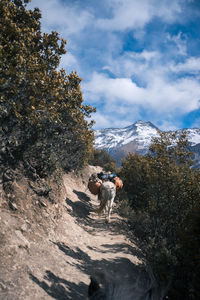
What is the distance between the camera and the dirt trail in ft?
16.3

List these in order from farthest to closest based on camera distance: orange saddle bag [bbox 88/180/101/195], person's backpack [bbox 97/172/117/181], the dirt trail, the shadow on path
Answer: orange saddle bag [bbox 88/180/101/195], person's backpack [bbox 97/172/117/181], the shadow on path, the dirt trail

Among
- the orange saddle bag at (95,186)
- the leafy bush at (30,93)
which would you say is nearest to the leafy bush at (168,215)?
the leafy bush at (30,93)

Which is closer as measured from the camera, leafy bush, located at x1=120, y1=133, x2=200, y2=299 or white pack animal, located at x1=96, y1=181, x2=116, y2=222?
leafy bush, located at x1=120, y1=133, x2=200, y2=299

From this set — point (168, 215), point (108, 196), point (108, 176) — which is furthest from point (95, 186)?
point (168, 215)

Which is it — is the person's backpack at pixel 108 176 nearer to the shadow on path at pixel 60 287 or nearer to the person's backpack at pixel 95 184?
the person's backpack at pixel 95 184

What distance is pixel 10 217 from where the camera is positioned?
680 centimetres

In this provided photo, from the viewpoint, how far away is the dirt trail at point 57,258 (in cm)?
497

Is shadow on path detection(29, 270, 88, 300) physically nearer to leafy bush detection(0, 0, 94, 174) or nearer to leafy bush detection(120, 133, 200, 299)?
leafy bush detection(120, 133, 200, 299)

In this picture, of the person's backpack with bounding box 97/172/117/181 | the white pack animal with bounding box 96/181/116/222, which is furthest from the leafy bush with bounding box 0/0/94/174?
the person's backpack with bounding box 97/172/117/181

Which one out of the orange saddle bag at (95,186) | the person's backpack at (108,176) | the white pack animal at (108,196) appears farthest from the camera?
the orange saddle bag at (95,186)

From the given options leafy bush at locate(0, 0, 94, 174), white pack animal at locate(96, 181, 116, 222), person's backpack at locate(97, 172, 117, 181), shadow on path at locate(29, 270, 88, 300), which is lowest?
shadow on path at locate(29, 270, 88, 300)

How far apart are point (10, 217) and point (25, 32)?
797 cm

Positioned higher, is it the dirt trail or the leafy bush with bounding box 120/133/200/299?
the leafy bush with bounding box 120/133/200/299

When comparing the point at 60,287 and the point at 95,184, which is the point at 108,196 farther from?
the point at 60,287
